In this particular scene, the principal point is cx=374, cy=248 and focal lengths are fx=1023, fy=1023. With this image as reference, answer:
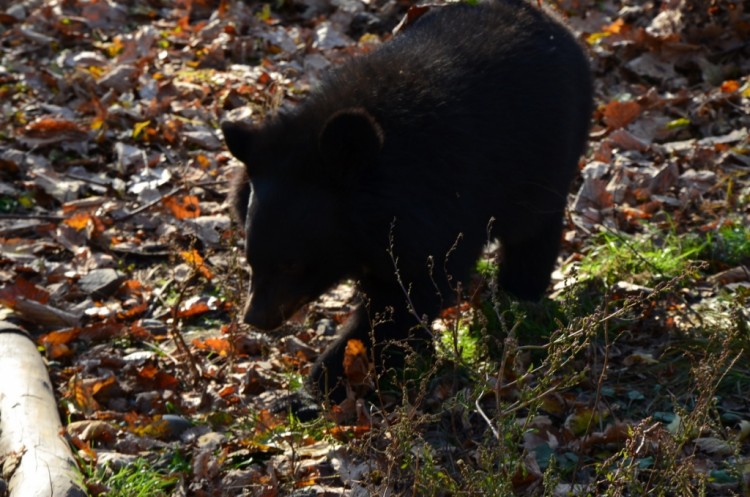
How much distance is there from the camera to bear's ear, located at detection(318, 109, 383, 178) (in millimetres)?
4453

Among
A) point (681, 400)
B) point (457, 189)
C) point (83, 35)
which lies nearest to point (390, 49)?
point (457, 189)

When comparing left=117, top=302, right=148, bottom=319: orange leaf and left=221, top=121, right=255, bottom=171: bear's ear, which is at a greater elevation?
left=221, top=121, right=255, bottom=171: bear's ear

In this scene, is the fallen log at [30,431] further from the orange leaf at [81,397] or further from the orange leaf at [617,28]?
the orange leaf at [617,28]

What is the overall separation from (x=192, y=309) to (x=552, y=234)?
208 centimetres

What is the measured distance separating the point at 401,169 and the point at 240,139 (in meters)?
0.85

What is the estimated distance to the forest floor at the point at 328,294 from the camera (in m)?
3.76

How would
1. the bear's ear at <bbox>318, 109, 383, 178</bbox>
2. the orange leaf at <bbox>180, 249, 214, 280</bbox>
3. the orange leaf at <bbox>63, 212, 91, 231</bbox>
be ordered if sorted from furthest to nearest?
the orange leaf at <bbox>63, 212, 91, 231</bbox>
the orange leaf at <bbox>180, 249, 214, 280</bbox>
the bear's ear at <bbox>318, 109, 383, 178</bbox>

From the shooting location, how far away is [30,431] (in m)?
4.04

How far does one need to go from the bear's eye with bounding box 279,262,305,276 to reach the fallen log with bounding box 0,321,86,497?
1.19m

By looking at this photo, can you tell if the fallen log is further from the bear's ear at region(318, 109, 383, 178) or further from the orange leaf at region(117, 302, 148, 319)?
the bear's ear at region(318, 109, 383, 178)

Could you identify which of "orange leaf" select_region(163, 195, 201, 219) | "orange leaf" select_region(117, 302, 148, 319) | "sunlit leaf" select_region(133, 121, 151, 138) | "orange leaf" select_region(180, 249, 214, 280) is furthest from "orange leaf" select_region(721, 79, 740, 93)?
"orange leaf" select_region(117, 302, 148, 319)

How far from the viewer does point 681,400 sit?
175 inches

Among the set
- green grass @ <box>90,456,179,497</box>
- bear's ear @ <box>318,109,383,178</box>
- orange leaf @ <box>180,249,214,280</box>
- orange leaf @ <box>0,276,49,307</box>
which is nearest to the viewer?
green grass @ <box>90,456,179,497</box>

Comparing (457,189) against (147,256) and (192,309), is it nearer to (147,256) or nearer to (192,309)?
(192,309)
